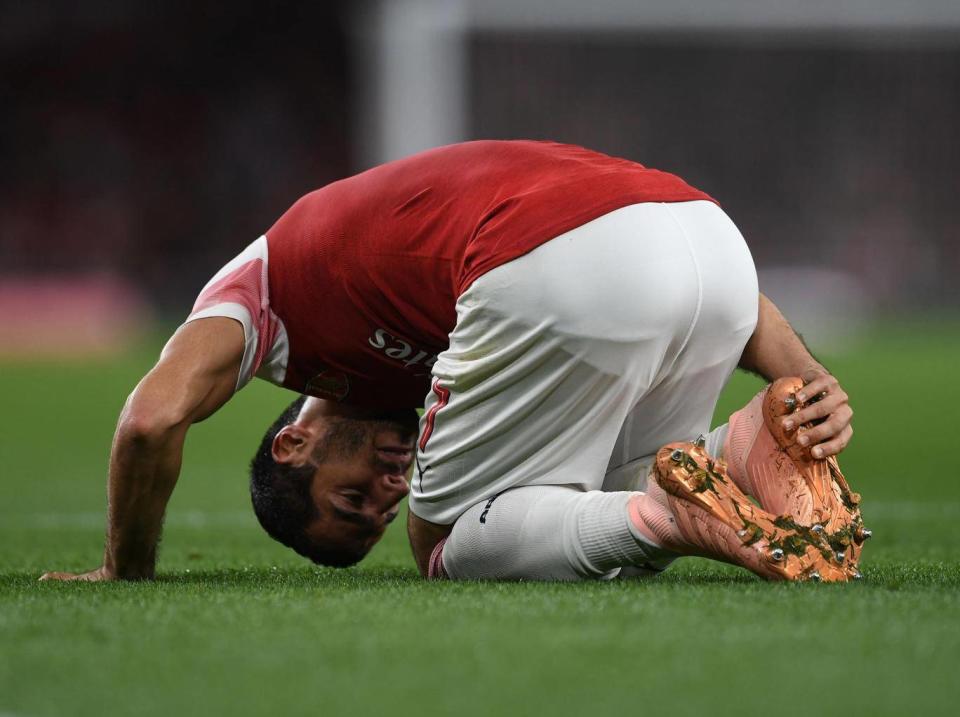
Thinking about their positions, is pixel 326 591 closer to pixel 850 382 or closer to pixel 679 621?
pixel 679 621

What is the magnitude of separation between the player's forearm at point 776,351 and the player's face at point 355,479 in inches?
37.2

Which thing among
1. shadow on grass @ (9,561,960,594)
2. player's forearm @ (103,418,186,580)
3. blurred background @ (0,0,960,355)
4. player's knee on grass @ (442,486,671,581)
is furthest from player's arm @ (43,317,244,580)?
blurred background @ (0,0,960,355)

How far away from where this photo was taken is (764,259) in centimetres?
1867

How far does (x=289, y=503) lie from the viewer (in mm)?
3945

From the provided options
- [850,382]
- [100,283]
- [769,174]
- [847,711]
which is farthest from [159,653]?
[100,283]

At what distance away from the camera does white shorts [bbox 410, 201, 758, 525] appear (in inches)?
126

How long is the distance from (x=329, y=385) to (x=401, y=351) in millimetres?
254

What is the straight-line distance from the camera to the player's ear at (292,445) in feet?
12.9

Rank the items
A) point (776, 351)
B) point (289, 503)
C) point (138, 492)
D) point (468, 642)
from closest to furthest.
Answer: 1. point (468, 642)
2. point (138, 492)
3. point (776, 351)
4. point (289, 503)

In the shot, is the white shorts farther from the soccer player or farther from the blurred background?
the blurred background

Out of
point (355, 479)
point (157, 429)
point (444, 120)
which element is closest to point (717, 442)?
point (355, 479)

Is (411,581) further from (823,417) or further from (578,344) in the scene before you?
(823,417)

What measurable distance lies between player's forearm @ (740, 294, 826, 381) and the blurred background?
1151 centimetres

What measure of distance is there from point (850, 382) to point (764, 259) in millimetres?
5813
